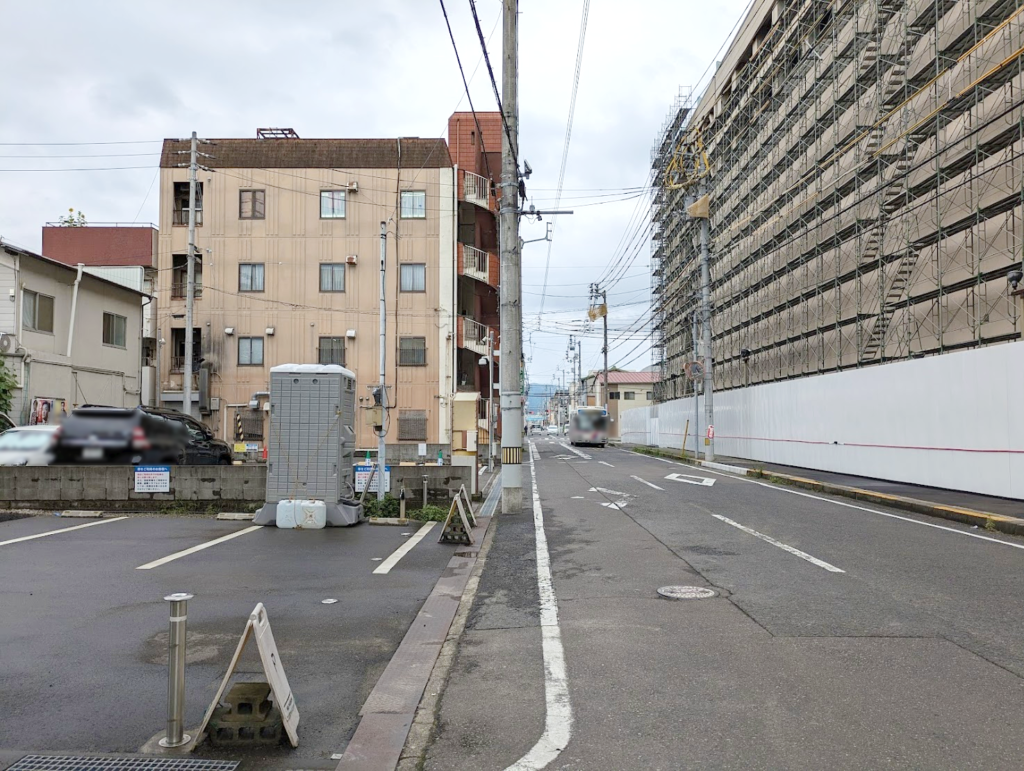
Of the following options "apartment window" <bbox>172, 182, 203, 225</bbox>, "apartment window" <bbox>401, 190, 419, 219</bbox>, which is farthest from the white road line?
"apartment window" <bbox>172, 182, 203, 225</bbox>

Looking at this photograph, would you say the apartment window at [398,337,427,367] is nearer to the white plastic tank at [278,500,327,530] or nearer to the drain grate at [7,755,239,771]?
the white plastic tank at [278,500,327,530]

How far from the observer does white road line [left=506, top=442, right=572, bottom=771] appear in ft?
13.2

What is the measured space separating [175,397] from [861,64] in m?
30.0

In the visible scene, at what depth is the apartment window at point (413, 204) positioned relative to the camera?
34.1 meters

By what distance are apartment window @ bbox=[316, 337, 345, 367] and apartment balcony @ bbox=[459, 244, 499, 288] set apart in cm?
669

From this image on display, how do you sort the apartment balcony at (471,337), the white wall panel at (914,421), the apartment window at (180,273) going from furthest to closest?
the apartment balcony at (471,337), the apartment window at (180,273), the white wall panel at (914,421)

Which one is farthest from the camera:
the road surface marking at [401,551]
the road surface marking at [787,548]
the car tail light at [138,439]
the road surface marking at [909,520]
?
the road surface marking at [909,520]

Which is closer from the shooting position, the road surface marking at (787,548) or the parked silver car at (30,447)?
the parked silver car at (30,447)

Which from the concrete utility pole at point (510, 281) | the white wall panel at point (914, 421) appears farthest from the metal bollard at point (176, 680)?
the white wall panel at point (914, 421)

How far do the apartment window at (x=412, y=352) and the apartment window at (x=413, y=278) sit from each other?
224 cm

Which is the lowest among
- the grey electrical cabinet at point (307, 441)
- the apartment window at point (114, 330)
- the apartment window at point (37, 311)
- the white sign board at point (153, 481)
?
the white sign board at point (153, 481)

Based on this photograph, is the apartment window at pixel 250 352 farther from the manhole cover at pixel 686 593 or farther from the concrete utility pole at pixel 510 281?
the manhole cover at pixel 686 593

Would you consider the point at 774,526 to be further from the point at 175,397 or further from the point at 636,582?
the point at 175,397

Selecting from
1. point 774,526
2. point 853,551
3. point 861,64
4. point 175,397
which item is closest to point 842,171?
point 861,64
